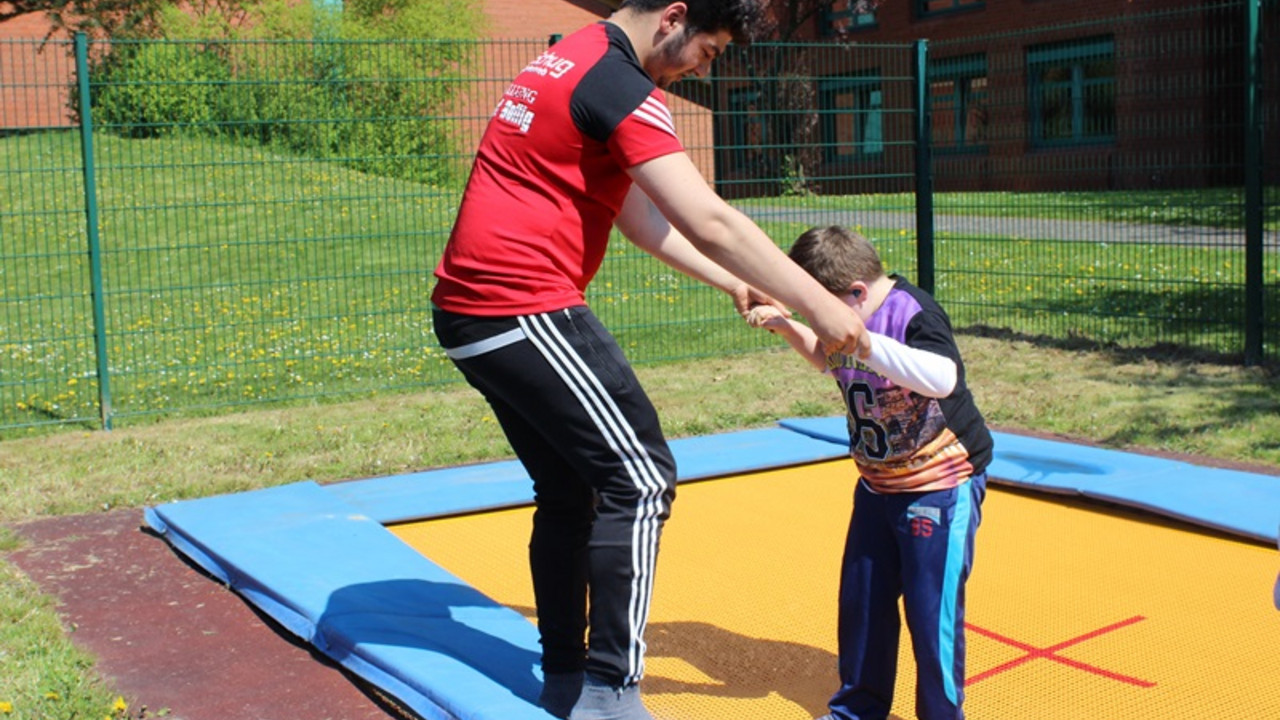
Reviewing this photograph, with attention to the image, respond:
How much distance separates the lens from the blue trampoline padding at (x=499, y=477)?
560 centimetres

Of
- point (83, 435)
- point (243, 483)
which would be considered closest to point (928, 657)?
point (243, 483)

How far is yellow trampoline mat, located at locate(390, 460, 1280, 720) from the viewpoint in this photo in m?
3.52

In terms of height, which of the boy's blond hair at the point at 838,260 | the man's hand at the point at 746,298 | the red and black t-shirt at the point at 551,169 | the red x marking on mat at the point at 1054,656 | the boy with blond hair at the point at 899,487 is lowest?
the red x marking on mat at the point at 1054,656

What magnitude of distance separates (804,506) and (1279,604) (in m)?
3.26

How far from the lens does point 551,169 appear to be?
2996 mm

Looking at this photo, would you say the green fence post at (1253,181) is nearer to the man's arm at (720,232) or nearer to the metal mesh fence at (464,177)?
the metal mesh fence at (464,177)

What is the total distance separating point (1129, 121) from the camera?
31.9 feet

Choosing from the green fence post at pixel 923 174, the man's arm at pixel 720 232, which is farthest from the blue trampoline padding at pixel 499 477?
the green fence post at pixel 923 174

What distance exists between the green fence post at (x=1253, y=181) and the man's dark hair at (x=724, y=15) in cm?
616

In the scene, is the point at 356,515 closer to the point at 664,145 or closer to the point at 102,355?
the point at 664,145

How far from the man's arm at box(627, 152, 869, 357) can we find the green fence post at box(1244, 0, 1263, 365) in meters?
6.35

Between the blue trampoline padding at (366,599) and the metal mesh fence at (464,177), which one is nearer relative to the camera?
the blue trampoline padding at (366,599)

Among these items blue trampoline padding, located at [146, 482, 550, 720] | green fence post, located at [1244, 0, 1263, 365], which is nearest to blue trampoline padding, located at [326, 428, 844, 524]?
blue trampoline padding, located at [146, 482, 550, 720]

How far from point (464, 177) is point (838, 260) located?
590cm
